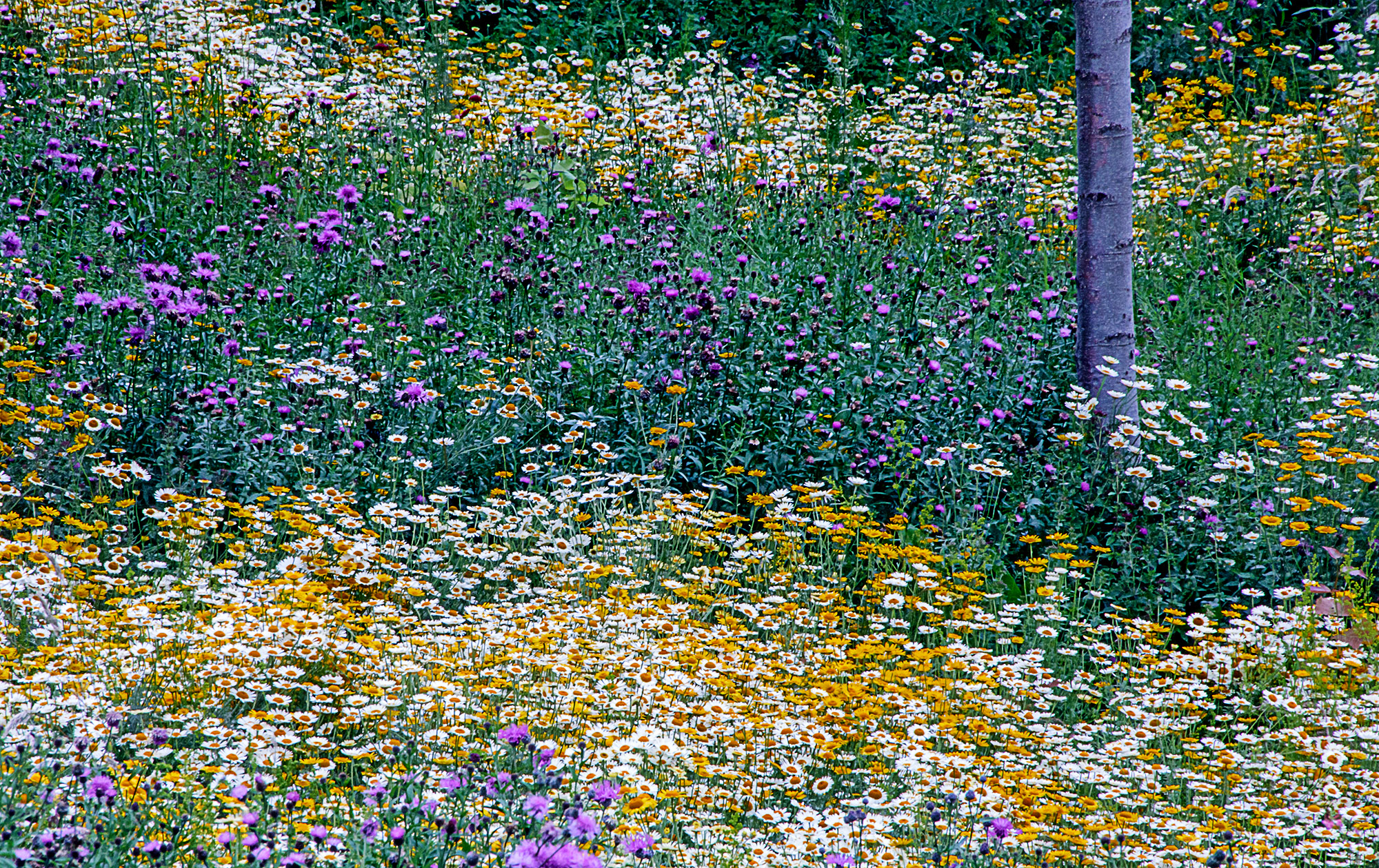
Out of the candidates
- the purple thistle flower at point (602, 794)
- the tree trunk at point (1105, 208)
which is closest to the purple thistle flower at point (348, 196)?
the tree trunk at point (1105, 208)

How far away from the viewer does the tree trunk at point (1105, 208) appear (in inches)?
223

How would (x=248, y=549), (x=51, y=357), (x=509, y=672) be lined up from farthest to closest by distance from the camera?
(x=51, y=357), (x=248, y=549), (x=509, y=672)

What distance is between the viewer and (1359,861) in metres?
3.16

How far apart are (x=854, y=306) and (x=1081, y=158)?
1345mm

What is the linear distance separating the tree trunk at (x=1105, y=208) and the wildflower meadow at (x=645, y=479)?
0.11 m

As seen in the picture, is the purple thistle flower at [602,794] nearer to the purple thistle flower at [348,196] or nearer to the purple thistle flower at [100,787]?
the purple thistle flower at [100,787]

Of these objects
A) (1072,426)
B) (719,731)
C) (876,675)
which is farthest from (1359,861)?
(1072,426)

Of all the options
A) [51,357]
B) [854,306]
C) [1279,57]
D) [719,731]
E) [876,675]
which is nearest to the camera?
[719,731]

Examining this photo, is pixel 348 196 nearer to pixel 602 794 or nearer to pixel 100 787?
pixel 100 787

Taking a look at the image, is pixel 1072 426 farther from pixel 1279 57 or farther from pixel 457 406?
pixel 1279 57

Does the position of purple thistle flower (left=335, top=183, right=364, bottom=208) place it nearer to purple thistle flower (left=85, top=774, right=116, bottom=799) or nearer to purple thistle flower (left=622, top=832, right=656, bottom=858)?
purple thistle flower (left=85, top=774, right=116, bottom=799)

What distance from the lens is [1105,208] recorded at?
229 inches

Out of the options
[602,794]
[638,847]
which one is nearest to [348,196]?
[602,794]

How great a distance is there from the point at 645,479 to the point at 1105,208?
263cm
